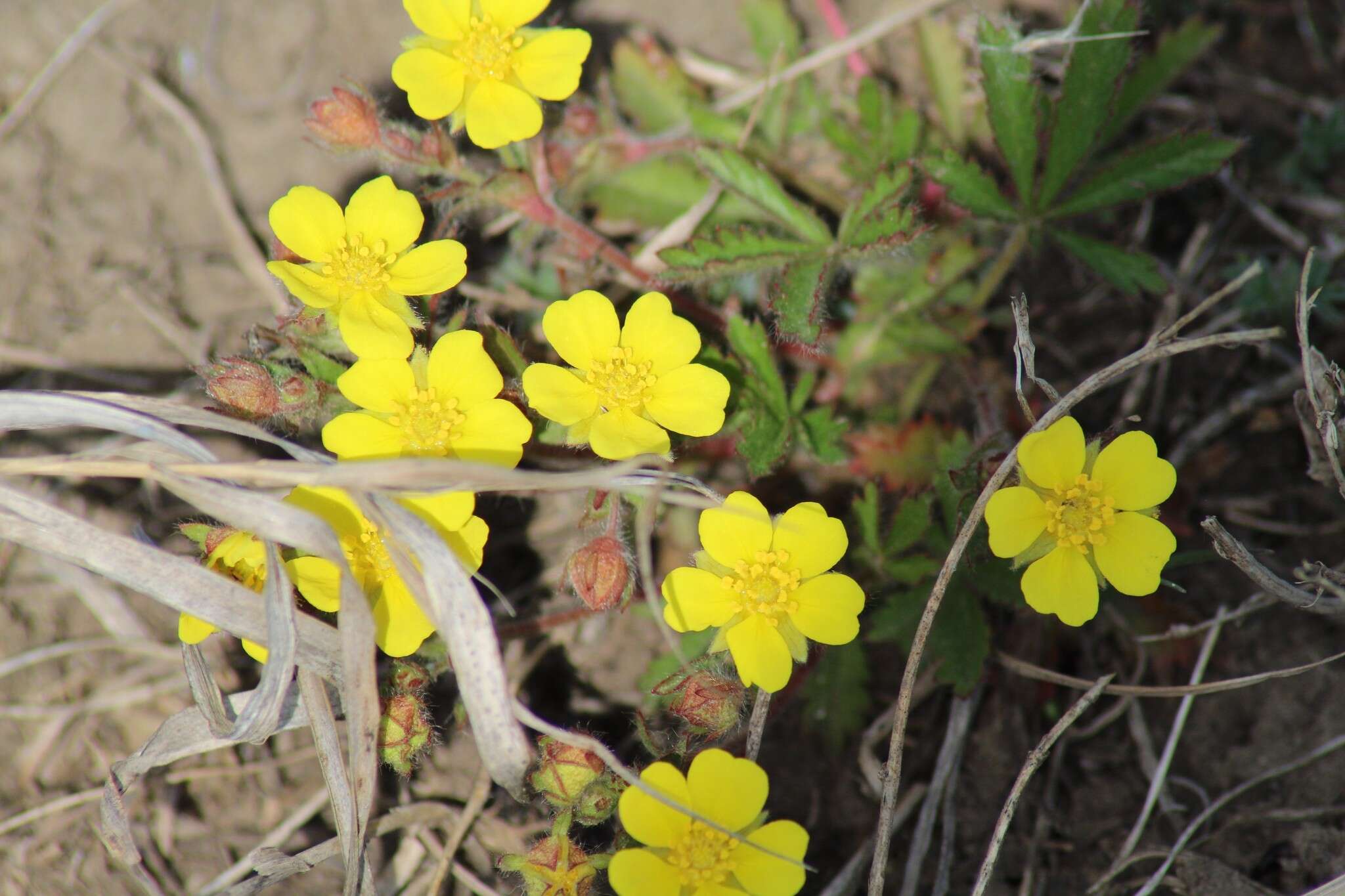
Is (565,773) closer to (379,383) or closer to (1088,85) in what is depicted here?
(379,383)

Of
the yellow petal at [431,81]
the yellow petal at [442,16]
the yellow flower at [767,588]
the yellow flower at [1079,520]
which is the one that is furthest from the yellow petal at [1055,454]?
the yellow petal at [442,16]

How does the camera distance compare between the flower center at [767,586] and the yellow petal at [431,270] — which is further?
the yellow petal at [431,270]

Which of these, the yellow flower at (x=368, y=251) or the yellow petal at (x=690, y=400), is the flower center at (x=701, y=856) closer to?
the yellow petal at (x=690, y=400)

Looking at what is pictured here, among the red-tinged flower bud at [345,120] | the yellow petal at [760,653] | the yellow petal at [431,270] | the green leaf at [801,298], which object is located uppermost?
the red-tinged flower bud at [345,120]

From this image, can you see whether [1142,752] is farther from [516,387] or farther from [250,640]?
[250,640]

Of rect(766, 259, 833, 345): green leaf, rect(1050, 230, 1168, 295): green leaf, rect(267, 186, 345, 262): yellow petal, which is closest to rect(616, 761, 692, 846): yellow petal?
rect(766, 259, 833, 345): green leaf

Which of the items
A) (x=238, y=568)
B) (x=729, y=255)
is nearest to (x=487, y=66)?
(x=729, y=255)

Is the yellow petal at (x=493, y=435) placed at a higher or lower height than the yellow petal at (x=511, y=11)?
lower

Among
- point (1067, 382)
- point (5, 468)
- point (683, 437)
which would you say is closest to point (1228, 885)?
point (1067, 382)
